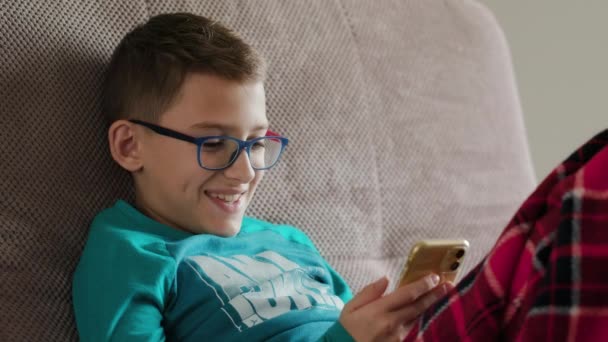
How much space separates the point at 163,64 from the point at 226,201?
0.21 meters

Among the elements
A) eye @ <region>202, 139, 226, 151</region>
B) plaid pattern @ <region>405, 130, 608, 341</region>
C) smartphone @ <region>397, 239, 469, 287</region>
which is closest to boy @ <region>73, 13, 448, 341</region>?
eye @ <region>202, 139, 226, 151</region>

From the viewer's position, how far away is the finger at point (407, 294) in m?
0.87

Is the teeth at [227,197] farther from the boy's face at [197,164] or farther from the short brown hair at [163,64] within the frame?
the short brown hair at [163,64]

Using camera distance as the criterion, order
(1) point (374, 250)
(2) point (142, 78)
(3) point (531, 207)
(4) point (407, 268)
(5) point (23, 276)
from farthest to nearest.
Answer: (1) point (374, 250) < (2) point (142, 78) < (5) point (23, 276) < (4) point (407, 268) < (3) point (531, 207)

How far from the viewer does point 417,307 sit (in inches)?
35.1

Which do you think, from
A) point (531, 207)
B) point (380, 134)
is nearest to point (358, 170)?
point (380, 134)

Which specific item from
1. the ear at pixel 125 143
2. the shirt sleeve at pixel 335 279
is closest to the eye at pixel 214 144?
the ear at pixel 125 143

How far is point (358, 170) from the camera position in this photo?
1.40m

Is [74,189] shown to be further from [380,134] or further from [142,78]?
[380,134]

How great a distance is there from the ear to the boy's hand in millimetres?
394

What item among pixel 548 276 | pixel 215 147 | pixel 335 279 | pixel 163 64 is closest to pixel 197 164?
pixel 215 147

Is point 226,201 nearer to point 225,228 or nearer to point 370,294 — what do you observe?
point 225,228

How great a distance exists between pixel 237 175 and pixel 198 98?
12 cm

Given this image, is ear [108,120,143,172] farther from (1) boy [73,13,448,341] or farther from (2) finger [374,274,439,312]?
(2) finger [374,274,439,312]
